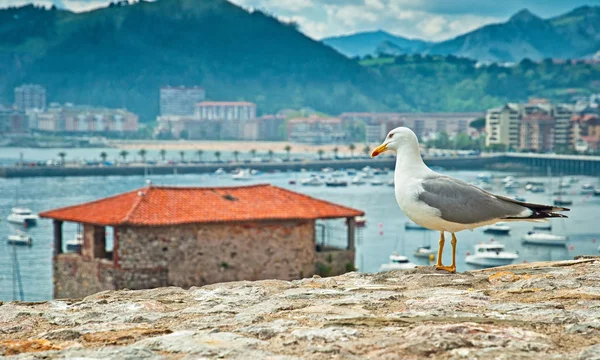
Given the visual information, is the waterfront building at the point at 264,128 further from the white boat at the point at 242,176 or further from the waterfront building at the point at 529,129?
the white boat at the point at 242,176

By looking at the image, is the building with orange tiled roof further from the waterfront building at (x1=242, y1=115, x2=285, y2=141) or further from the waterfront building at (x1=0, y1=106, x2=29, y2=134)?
the waterfront building at (x1=0, y1=106, x2=29, y2=134)

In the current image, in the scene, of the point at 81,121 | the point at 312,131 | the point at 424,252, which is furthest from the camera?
the point at 81,121

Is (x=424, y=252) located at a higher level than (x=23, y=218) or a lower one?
lower

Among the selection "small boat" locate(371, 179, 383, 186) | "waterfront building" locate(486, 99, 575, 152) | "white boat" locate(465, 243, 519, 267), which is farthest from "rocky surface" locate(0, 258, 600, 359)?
A: "waterfront building" locate(486, 99, 575, 152)

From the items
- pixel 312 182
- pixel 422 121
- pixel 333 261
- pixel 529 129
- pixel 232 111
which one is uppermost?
pixel 232 111

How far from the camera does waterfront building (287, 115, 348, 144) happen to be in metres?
176

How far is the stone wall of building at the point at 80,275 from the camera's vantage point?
52.6 ft

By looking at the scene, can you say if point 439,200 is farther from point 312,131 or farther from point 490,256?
point 312,131

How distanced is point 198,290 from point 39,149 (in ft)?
574

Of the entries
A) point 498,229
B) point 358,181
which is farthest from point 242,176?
point 498,229

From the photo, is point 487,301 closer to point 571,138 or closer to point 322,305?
point 322,305

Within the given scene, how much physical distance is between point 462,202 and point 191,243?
1206 centimetres

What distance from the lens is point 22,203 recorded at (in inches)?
2753

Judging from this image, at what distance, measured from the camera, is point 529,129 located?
145 metres
